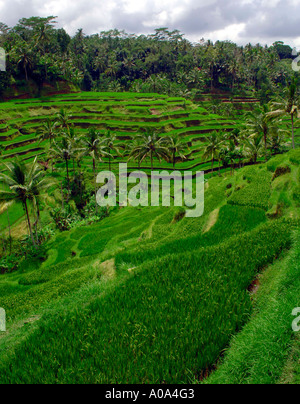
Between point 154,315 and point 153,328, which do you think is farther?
point 154,315

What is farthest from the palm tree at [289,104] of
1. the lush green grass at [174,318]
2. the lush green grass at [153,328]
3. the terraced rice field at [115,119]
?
the terraced rice field at [115,119]

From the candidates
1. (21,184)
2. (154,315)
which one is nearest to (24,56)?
(21,184)

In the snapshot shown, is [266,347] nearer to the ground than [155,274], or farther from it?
farther from it

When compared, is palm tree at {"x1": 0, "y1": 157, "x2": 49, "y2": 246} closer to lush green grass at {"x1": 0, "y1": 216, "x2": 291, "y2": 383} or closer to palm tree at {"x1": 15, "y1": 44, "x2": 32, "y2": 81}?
lush green grass at {"x1": 0, "y1": 216, "x2": 291, "y2": 383}

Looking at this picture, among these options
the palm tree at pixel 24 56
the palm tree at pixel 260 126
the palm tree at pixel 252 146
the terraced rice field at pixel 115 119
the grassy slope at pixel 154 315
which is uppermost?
the palm tree at pixel 24 56

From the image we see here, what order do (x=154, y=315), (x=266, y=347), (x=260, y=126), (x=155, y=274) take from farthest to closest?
1. (x=260, y=126)
2. (x=155, y=274)
3. (x=154, y=315)
4. (x=266, y=347)

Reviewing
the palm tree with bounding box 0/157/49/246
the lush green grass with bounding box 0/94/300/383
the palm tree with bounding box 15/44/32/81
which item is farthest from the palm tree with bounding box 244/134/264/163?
the palm tree with bounding box 15/44/32/81

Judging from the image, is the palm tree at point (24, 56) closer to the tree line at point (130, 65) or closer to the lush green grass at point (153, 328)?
the tree line at point (130, 65)

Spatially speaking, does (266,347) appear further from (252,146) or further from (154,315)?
(252,146)

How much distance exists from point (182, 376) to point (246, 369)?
41.0 inches

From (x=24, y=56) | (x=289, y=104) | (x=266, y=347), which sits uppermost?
(x=24, y=56)

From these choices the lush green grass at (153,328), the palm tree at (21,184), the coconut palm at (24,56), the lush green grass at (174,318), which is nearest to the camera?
the lush green grass at (174,318)

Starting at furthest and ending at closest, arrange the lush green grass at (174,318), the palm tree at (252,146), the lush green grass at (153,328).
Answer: the palm tree at (252,146), the lush green grass at (153,328), the lush green grass at (174,318)
